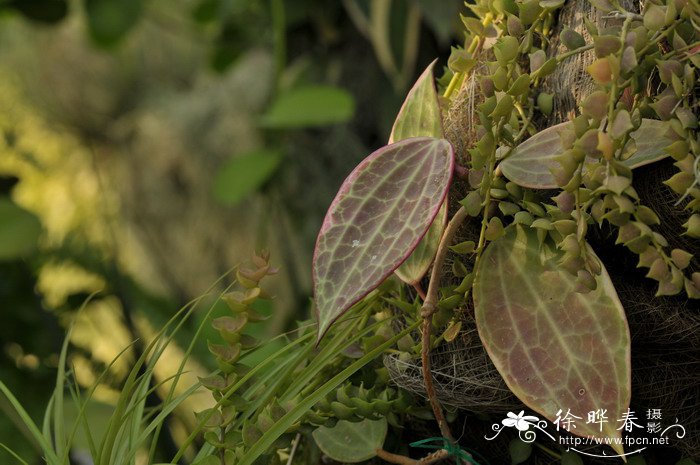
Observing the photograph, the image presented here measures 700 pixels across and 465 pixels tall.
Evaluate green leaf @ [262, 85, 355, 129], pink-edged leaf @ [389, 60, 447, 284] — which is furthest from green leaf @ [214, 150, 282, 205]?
pink-edged leaf @ [389, 60, 447, 284]

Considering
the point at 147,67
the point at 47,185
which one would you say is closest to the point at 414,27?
the point at 147,67

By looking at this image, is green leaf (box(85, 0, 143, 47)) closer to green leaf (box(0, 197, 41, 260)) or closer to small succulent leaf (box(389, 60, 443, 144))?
green leaf (box(0, 197, 41, 260))

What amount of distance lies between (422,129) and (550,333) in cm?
10

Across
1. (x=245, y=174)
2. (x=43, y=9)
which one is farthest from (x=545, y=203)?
(x=43, y=9)

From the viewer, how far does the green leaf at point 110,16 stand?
41.1 inches

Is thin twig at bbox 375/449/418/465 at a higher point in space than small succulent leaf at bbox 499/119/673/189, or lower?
lower

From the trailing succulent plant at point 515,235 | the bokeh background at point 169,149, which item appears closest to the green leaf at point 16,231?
the bokeh background at point 169,149

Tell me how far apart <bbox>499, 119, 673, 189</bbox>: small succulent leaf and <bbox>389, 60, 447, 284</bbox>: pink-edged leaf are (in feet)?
0.10

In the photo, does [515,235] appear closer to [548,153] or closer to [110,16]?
[548,153]

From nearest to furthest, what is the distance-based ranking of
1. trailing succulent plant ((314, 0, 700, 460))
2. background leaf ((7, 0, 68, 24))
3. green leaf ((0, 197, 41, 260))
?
trailing succulent plant ((314, 0, 700, 460)) < green leaf ((0, 197, 41, 260)) < background leaf ((7, 0, 68, 24))

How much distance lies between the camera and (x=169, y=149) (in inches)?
67.0

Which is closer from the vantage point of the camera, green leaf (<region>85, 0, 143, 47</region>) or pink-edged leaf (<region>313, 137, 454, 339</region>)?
pink-edged leaf (<region>313, 137, 454, 339</region>)

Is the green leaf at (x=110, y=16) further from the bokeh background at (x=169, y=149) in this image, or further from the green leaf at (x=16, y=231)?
the green leaf at (x=16, y=231)

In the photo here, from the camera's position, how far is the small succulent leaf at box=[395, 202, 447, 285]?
31 cm
